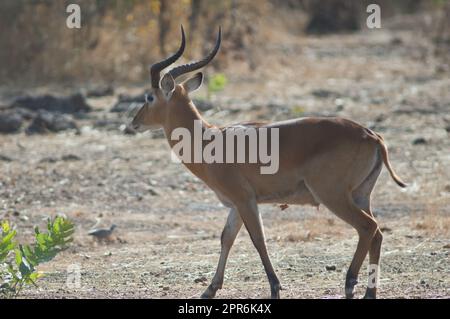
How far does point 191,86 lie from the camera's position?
9773 mm

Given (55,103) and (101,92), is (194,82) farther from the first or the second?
(101,92)

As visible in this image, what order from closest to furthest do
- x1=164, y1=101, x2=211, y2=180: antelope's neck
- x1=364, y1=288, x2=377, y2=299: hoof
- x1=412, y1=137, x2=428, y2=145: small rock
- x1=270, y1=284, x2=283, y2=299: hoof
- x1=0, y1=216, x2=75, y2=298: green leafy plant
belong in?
1. x1=364, y1=288, x2=377, y2=299: hoof
2. x1=270, y1=284, x2=283, y2=299: hoof
3. x1=0, y1=216, x2=75, y2=298: green leafy plant
4. x1=164, y1=101, x2=211, y2=180: antelope's neck
5. x1=412, y1=137, x2=428, y2=145: small rock

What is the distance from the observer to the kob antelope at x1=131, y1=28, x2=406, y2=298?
8414mm

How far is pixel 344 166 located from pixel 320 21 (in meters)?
29.1

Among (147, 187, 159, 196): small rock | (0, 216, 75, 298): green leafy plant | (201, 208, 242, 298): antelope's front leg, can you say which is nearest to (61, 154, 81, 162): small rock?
(147, 187, 159, 196): small rock

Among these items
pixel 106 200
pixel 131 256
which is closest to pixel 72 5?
pixel 106 200

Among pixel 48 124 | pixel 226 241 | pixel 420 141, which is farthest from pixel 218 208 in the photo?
pixel 48 124

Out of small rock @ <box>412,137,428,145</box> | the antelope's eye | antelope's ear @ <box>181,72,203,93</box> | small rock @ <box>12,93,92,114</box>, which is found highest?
antelope's ear @ <box>181,72,203,93</box>

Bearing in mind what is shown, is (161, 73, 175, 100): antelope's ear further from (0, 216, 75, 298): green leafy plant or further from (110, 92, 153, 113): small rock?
(110, 92, 153, 113): small rock

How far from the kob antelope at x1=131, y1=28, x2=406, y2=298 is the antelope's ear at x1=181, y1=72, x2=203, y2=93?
93cm

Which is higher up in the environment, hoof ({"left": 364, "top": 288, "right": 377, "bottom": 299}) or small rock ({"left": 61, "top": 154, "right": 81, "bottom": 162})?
hoof ({"left": 364, "top": 288, "right": 377, "bottom": 299})

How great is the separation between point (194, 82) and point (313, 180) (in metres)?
1.82

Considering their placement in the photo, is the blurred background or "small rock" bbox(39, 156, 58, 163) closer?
"small rock" bbox(39, 156, 58, 163)

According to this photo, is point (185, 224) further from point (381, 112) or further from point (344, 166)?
point (381, 112)
